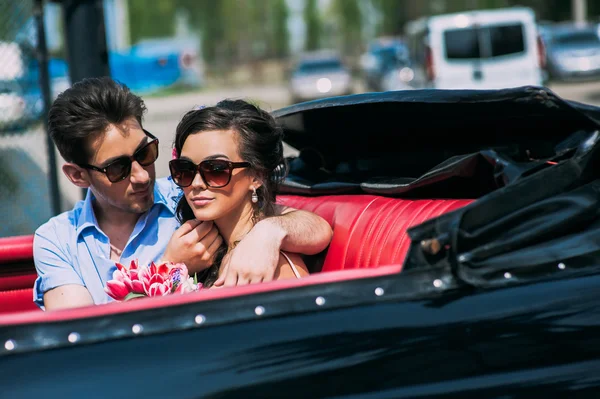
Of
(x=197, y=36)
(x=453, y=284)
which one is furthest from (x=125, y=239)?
(x=197, y=36)

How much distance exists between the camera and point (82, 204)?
2791 mm

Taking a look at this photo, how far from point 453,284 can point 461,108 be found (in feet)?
2.49

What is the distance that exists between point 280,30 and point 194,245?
50.1 meters

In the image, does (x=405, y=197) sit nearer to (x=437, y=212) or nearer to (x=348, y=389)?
(x=437, y=212)

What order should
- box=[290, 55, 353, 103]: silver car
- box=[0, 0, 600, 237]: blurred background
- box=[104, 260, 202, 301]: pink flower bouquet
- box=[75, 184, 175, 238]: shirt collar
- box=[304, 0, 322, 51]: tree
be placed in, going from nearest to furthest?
box=[104, 260, 202, 301]: pink flower bouquet, box=[75, 184, 175, 238]: shirt collar, box=[0, 0, 600, 237]: blurred background, box=[290, 55, 353, 103]: silver car, box=[304, 0, 322, 51]: tree

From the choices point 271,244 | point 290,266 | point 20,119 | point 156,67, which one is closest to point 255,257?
point 271,244

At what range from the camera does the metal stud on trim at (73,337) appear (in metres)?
1.64

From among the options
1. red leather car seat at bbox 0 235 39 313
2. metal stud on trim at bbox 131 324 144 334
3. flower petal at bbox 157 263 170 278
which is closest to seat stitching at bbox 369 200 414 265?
flower petal at bbox 157 263 170 278

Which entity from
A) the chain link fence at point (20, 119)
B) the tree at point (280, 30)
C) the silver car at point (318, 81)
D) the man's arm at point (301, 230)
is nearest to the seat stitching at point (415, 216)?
the man's arm at point (301, 230)

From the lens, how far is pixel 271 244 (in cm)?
230

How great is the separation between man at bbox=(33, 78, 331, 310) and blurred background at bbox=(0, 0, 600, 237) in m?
0.28

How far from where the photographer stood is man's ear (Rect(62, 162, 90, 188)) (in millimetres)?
2627

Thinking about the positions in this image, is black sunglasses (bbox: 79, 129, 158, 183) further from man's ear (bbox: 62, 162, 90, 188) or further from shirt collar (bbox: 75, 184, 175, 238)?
shirt collar (bbox: 75, 184, 175, 238)

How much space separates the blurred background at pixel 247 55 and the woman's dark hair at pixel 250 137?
430mm
